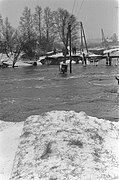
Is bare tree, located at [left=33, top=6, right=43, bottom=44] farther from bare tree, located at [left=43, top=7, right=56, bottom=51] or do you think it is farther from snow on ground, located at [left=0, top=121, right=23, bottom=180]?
snow on ground, located at [left=0, top=121, right=23, bottom=180]

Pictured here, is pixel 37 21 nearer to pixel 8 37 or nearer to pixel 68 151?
pixel 8 37

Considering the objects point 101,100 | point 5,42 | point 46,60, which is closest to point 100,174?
point 101,100

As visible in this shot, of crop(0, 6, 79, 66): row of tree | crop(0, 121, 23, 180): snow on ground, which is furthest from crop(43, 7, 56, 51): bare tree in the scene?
crop(0, 121, 23, 180): snow on ground

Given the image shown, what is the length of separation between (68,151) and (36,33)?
58915 mm

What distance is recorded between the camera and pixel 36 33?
6188 cm

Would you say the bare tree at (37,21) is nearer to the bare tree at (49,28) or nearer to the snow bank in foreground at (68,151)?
the bare tree at (49,28)

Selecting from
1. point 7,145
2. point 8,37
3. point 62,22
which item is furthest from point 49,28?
point 7,145

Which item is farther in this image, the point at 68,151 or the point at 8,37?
the point at 8,37

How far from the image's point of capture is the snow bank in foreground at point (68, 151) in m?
4.25

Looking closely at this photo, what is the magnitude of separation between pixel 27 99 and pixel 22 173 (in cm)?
867

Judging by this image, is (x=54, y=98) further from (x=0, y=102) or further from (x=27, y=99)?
(x=0, y=102)

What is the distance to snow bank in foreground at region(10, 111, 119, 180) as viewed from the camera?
4.25 m

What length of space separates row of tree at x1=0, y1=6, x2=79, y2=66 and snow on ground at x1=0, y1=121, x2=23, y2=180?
1586 inches

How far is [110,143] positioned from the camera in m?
5.38
